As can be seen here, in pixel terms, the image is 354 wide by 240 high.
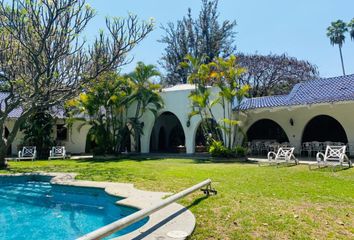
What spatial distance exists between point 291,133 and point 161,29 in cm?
2652

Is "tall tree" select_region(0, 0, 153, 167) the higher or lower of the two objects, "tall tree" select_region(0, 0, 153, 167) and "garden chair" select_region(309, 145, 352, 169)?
the higher

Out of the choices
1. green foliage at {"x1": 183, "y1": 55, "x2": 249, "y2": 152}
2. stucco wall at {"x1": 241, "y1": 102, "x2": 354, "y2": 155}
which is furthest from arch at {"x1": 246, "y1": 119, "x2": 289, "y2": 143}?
green foliage at {"x1": 183, "y1": 55, "x2": 249, "y2": 152}

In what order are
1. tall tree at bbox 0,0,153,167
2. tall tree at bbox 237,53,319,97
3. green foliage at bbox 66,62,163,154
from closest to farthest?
1. tall tree at bbox 0,0,153,167
2. green foliage at bbox 66,62,163,154
3. tall tree at bbox 237,53,319,97

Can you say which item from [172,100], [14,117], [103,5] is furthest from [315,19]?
[14,117]

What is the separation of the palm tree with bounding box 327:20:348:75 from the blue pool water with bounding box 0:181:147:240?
51357 millimetres

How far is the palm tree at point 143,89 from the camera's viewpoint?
2355 cm

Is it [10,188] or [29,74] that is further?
[29,74]

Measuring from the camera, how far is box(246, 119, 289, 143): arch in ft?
76.2

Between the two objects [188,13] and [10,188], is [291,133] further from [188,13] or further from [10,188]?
[188,13]

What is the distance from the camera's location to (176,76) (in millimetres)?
41812

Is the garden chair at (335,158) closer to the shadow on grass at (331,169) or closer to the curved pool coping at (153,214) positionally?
the shadow on grass at (331,169)

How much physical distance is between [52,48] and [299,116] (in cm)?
1595

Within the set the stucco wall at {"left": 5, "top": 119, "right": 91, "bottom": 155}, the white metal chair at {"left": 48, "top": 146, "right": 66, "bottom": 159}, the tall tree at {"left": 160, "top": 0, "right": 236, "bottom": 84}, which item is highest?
the tall tree at {"left": 160, "top": 0, "right": 236, "bottom": 84}

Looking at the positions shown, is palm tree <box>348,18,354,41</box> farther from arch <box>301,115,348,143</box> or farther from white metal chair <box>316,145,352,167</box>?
white metal chair <box>316,145,352,167</box>
